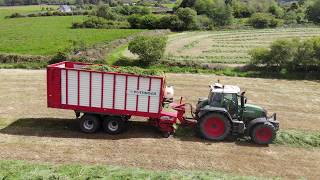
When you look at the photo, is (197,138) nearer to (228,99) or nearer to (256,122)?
(228,99)

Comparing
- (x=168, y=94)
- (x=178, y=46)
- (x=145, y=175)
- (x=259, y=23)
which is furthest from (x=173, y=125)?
(x=259, y=23)

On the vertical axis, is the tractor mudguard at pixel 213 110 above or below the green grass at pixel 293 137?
above

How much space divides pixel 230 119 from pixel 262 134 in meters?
1.56

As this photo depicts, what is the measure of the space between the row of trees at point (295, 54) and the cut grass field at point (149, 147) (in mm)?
11474

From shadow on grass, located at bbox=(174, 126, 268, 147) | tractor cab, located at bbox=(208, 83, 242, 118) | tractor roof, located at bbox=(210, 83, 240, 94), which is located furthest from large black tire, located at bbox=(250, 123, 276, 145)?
tractor roof, located at bbox=(210, 83, 240, 94)

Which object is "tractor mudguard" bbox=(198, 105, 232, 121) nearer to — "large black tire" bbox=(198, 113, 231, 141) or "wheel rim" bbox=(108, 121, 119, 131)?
"large black tire" bbox=(198, 113, 231, 141)

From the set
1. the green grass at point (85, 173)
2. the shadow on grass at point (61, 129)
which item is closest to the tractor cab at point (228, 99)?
the shadow on grass at point (61, 129)

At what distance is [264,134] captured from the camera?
17906 mm

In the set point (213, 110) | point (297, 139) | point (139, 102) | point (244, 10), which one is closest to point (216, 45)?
point (297, 139)

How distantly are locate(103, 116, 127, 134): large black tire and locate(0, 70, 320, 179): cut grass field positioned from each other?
0.29 meters

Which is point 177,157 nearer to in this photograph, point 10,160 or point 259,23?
point 10,160

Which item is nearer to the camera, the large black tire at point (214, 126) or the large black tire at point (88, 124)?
the large black tire at point (214, 126)

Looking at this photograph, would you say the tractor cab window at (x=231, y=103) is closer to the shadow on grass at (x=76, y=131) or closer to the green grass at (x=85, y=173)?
the shadow on grass at (x=76, y=131)

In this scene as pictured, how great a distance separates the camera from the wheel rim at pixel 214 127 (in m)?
17.8
